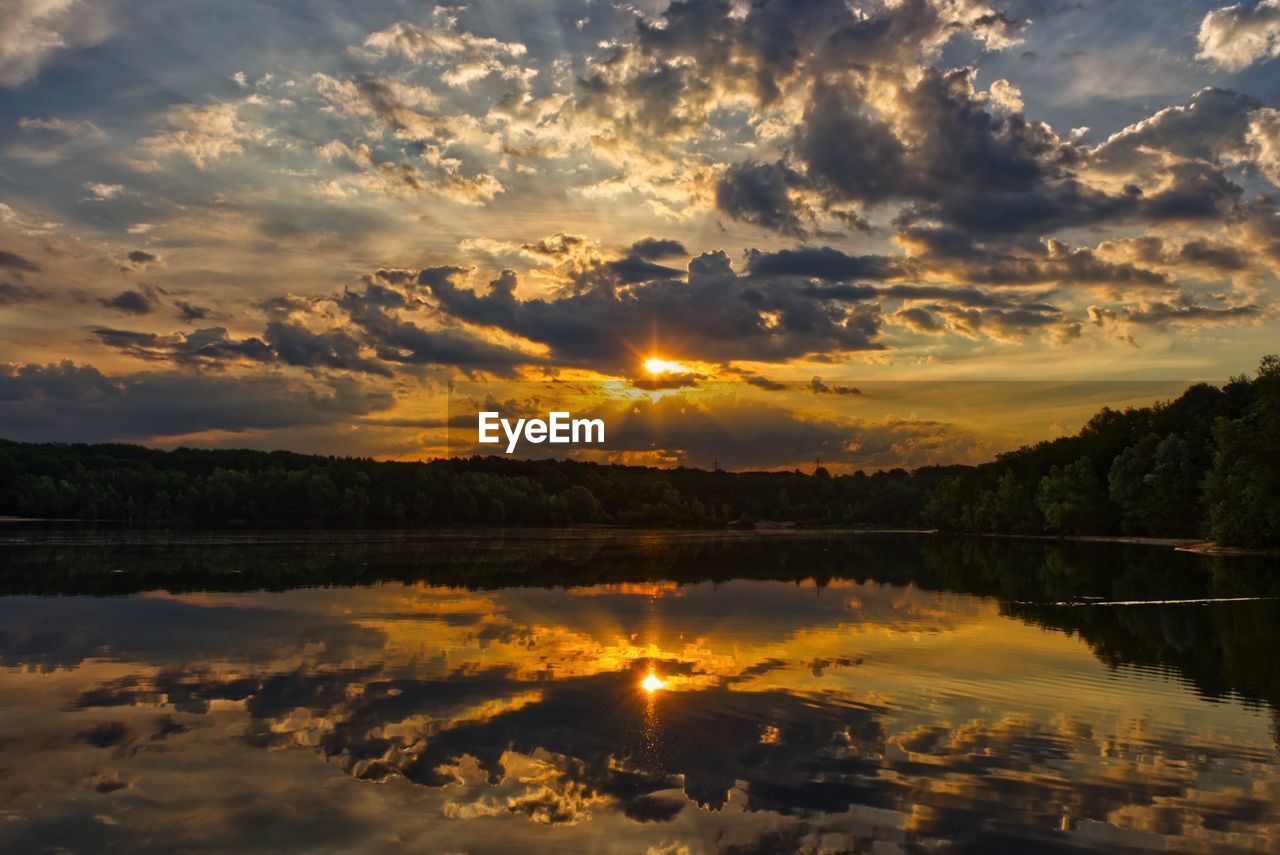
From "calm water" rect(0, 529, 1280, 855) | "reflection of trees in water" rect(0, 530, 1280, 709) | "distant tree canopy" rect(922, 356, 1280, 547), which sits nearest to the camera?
"calm water" rect(0, 529, 1280, 855)

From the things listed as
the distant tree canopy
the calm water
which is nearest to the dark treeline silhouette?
the distant tree canopy

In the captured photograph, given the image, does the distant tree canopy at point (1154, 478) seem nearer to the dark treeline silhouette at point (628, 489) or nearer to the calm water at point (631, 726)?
the dark treeline silhouette at point (628, 489)

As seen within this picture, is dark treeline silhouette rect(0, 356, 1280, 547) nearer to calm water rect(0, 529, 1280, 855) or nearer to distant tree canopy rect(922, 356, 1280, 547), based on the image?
distant tree canopy rect(922, 356, 1280, 547)

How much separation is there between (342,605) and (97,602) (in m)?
8.47

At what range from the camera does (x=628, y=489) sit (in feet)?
656

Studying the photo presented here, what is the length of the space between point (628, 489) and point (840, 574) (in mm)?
143565

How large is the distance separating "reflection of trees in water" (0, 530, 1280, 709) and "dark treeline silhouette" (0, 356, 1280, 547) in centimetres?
1020

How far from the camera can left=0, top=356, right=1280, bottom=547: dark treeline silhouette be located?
7350 cm

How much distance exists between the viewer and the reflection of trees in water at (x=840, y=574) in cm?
2614

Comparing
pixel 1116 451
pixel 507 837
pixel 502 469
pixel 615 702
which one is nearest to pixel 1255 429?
pixel 1116 451

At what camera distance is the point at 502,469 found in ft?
629

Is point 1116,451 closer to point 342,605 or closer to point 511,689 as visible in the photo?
point 342,605

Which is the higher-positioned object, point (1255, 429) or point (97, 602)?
point (1255, 429)

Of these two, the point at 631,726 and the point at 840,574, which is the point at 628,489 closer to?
the point at 840,574
